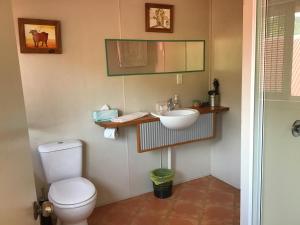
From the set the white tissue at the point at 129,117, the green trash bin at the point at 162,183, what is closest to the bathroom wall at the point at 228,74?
the green trash bin at the point at 162,183

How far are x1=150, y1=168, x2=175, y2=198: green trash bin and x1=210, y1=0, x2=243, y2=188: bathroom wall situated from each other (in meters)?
0.79

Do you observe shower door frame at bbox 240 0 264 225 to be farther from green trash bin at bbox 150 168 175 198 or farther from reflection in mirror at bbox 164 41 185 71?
reflection in mirror at bbox 164 41 185 71

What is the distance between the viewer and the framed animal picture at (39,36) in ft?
7.32

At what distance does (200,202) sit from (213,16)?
224 cm

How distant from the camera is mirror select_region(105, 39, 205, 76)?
2.70 m

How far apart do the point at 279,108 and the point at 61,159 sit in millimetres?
1883

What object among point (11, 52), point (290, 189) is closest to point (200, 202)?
point (290, 189)

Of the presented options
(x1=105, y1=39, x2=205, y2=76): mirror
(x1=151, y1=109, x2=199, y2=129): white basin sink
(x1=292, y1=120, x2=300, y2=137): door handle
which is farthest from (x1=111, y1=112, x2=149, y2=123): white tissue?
(x1=292, y1=120, x2=300, y2=137): door handle

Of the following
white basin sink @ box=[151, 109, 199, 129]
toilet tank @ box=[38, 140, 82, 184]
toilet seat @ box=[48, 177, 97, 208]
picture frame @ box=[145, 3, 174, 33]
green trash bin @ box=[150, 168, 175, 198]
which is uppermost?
picture frame @ box=[145, 3, 174, 33]

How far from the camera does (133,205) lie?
9.31 ft

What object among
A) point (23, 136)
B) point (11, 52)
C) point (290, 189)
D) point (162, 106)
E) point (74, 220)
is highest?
point (11, 52)

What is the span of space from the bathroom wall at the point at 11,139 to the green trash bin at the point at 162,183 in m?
2.07

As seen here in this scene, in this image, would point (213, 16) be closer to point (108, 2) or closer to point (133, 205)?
point (108, 2)

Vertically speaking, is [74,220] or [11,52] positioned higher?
[11,52]
